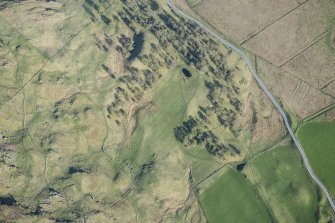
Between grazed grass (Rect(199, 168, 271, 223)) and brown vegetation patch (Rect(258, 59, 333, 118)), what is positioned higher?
brown vegetation patch (Rect(258, 59, 333, 118))

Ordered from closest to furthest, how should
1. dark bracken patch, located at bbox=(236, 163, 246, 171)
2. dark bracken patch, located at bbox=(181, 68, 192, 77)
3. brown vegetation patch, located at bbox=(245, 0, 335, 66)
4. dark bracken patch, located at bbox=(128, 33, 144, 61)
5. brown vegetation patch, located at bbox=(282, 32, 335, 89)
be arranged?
dark bracken patch, located at bbox=(236, 163, 246, 171) → brown vegetation patch, located at bbox=(282, 32, 335, 89) → brown vegetation patch, located at bbox=(245, 0, 335, 66) → dark bracken patch, located at bbox=(181, 68, 192, 77) → dark bracken patch, located at bbox=(128, 33, 144, 61)

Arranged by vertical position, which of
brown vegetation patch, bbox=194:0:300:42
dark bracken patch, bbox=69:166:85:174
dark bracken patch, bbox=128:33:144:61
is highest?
brown vegetation patch, bbox=194:0:300:42

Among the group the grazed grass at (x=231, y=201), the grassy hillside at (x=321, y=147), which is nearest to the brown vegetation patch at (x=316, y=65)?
the grassy hillside at (x=321, y=147)

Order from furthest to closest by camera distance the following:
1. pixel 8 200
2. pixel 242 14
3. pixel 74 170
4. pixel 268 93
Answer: pixel 242 14 → pixel 268 93 → pixel 74 170 → pixel 8 200

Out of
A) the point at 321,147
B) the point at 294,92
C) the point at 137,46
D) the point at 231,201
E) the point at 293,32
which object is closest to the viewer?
the point at 231,201

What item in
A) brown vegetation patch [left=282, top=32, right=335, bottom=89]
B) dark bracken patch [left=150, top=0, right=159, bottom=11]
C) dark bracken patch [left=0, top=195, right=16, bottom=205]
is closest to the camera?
dark bracken patch [left=0, top=195, right=16, bottom=205]

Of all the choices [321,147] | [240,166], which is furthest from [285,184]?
[321,147]

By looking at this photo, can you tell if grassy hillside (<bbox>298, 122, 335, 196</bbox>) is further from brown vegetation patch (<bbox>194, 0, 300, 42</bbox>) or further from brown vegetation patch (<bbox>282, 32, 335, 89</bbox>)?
brown vegetation patch (<bbox>194, 0, 300, 42</bbox>)

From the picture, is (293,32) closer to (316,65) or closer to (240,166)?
(316,65)

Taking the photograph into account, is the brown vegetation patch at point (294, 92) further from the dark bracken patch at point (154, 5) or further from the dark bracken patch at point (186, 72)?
the dark bracken patch at point (154, 5)

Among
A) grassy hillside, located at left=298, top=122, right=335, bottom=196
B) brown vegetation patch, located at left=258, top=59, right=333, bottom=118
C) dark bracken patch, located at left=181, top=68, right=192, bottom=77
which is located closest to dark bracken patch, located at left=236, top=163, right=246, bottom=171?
grassy hillside, located at left=298, top=122, right=335, bottom=196

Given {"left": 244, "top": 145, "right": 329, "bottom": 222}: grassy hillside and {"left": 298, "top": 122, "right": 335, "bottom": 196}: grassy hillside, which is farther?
{"left": 298, "top": 122, "right": 335, "bottom": 196}: grassy hillside

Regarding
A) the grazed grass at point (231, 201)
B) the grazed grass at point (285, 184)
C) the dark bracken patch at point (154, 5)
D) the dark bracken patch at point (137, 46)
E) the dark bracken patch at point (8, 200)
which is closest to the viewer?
the dark bracken patch at point (8, 200)
